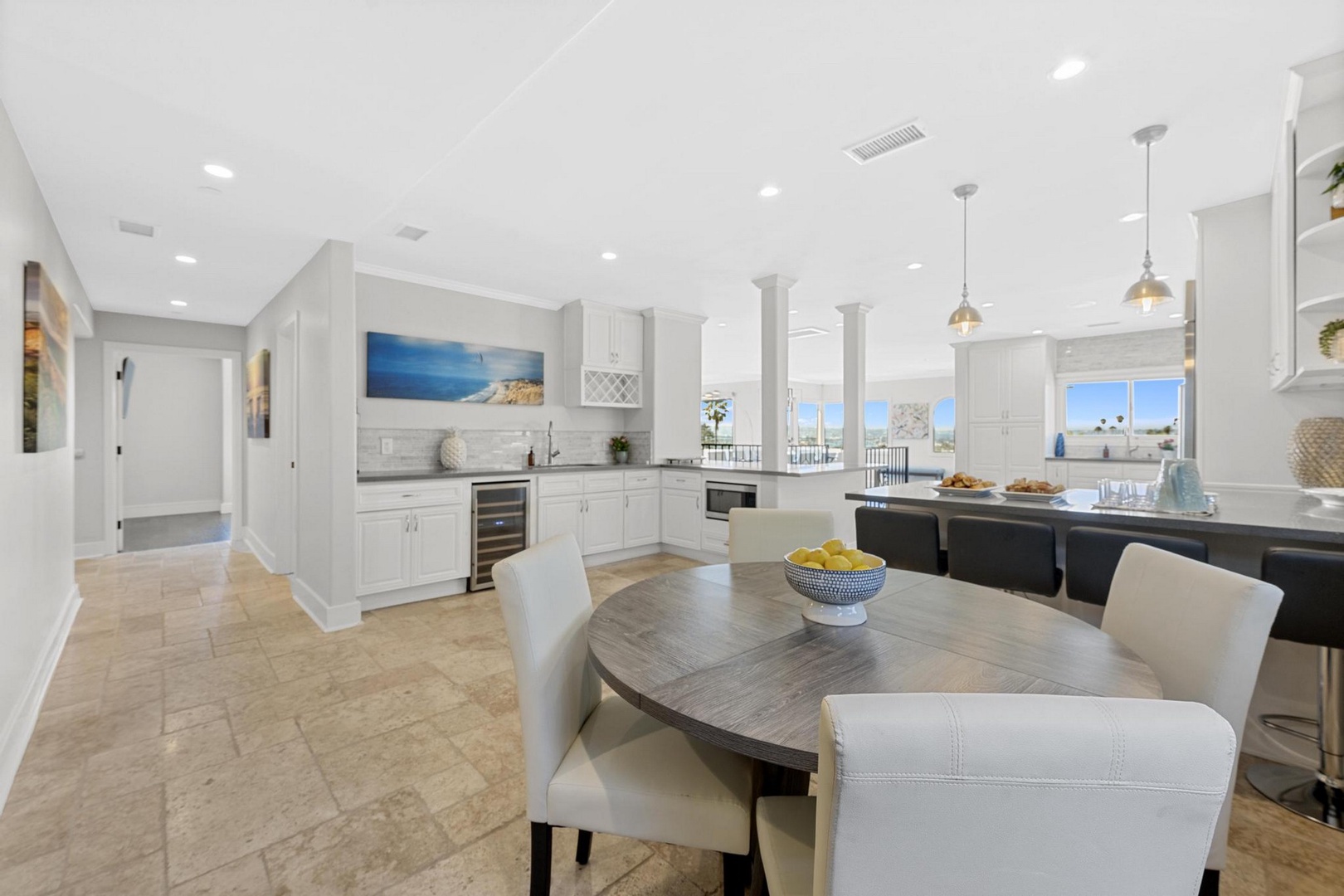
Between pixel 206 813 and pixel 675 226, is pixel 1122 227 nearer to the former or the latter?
pixel 675 226

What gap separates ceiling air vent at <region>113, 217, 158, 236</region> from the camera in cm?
326

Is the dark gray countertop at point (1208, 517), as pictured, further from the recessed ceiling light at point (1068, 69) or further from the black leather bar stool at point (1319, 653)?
the recessed ceiling light at point (1068, 69)

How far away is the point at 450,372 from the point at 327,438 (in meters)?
1.45

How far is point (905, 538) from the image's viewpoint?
2746 millimetres

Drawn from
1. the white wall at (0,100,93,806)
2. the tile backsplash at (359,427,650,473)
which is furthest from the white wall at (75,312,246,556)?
the tile backsplash at (359,427,650,473)

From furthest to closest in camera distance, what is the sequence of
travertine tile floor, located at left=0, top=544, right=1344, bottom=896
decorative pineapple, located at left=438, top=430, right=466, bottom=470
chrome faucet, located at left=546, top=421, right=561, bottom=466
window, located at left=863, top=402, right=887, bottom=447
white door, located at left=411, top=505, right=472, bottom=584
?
1. window, located at left=863, top=402, right=887, bottom=447
2. chrome faucet, located at left=546, top=421, right=561, bottom=466
3. decorative pineapple, located at left=438, top=430, right=466, bottom=470
4. white door, located at left=411, top=505, right=472, bottom=584
5. travertine tile floor, located at left=0, top=544, right=1344, bottom=896

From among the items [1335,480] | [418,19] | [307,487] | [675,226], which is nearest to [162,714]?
[307,487]

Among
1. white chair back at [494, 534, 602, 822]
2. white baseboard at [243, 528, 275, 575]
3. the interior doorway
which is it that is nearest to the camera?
white chair back at [494, 534, 602, 822]

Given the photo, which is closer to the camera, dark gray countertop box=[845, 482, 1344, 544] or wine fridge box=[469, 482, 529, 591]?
dark gray countertop box=[845, 482, 1344, 544]

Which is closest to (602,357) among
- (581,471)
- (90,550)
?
(581,471)

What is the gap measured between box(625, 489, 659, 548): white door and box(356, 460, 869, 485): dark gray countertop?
0.86 ft

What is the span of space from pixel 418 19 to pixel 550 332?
385 centimetres

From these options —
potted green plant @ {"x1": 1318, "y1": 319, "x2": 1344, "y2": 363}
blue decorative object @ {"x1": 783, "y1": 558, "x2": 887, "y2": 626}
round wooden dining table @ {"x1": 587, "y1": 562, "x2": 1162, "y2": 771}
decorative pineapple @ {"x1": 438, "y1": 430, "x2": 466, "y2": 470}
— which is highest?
potted green plant @ {"x1": 1318, "y1": 319, "x2": 1344, "y2": 363}

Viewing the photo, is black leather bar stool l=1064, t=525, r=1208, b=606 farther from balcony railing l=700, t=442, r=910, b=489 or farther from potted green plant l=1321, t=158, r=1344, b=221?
balcony railing l=700, t=442, r=910, b=489
